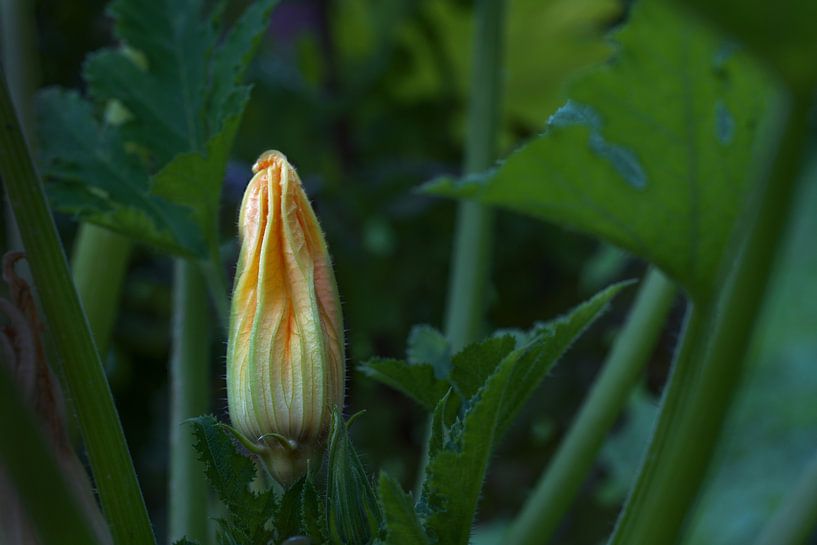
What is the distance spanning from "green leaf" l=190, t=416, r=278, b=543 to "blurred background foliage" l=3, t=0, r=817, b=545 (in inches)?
24.6

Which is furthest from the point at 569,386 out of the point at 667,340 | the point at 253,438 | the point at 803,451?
the point at 803,451

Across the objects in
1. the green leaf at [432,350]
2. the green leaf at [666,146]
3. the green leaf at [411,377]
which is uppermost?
the green leaf at [666,146]

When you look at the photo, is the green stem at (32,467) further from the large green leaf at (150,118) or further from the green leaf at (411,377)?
the large green leaf at (150,118)

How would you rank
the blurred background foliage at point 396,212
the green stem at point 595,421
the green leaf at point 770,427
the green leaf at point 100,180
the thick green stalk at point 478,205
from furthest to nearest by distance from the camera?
the green leaf at point 770,427 → the blurred background foliage at point 396,212 → the thick green stalk at point 478,205 → the green stem at point 595,421 → the green leaf at point 100,180

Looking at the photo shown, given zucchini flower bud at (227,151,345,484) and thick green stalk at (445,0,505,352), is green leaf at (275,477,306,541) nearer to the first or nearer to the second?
zucchini flower bud at (227,151,345,484)

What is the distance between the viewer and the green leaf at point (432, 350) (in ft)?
2.34

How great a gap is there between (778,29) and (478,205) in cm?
56

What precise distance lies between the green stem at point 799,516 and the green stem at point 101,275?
20.7 inches

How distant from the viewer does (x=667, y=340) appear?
1.83 m

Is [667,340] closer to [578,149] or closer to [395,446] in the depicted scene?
[395,446]

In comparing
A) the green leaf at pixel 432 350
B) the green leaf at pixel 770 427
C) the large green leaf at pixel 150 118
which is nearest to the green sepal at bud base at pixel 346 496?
the green leaf at pixel 432 350

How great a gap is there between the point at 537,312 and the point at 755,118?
103 centimetres

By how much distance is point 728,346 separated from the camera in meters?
0.46

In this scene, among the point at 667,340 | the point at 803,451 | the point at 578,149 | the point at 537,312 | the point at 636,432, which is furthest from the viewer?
the point at 803,451
